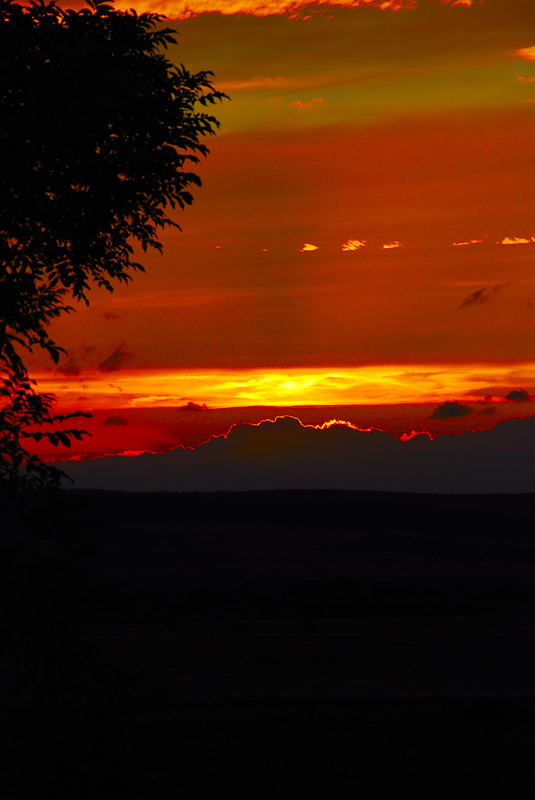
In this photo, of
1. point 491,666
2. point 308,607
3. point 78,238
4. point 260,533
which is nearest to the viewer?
point 78,238

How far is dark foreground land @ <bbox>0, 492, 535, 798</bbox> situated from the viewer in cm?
1111

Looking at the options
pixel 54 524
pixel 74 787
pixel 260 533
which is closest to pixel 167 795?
pixel 74 787

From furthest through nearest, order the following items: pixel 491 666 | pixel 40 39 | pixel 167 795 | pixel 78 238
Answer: pixel 491 666
pixel 167 795
pixel 78 238
pixel 40 39

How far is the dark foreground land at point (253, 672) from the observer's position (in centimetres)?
1111

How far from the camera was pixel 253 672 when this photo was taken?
2336 centimetres

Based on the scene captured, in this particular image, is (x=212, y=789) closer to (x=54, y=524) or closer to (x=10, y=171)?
(x=54, y=524)

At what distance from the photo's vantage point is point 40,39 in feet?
35.3

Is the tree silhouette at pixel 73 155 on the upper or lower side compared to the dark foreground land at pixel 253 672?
upper

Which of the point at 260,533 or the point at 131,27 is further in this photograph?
the point at 260,533

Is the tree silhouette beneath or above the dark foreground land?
above

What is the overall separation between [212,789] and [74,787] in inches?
134

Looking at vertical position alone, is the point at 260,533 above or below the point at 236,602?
below

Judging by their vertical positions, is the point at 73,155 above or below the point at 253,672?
above

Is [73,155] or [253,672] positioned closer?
[73,155]
